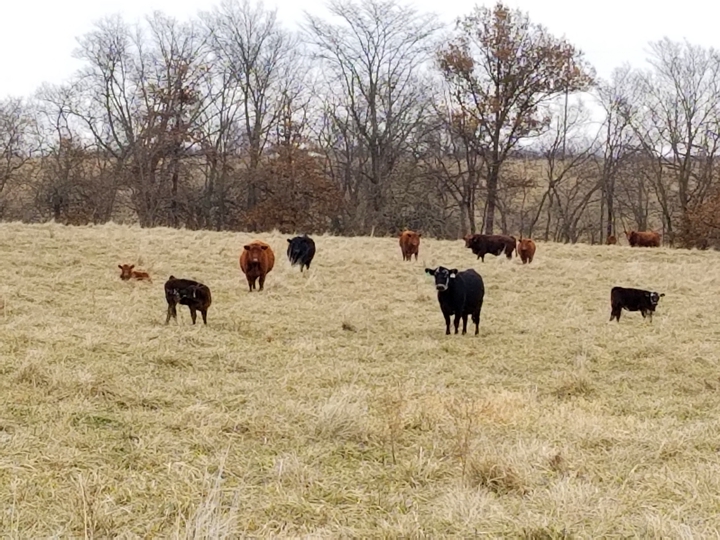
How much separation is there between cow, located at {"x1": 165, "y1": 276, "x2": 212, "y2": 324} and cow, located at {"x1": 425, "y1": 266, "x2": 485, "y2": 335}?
3398 millimetres

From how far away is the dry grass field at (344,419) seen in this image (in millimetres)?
3566

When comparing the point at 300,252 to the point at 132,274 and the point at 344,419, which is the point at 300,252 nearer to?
the point at 132,274

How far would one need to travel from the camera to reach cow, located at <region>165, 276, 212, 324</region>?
936 centimetres

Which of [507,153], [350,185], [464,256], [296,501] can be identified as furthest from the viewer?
[350,185]

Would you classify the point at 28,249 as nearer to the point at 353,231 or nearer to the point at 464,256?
the point at 464,256

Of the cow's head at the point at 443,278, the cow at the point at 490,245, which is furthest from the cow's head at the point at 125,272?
the cow at the point at 490,245

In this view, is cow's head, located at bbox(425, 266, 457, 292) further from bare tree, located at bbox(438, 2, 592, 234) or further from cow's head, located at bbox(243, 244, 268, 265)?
bare tree, located at bbox(438, 2, 592, 234)

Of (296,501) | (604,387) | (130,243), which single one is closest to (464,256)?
(130,243)

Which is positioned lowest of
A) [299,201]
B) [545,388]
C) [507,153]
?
[545,388]

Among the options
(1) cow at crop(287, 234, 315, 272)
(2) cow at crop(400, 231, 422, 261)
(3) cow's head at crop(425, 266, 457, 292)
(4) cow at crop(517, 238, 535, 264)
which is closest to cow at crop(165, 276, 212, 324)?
(3) cow's head at crop(425, 266, 457, 292)

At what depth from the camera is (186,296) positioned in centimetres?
938

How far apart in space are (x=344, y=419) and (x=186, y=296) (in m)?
4.93

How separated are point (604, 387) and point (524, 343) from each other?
7.27 feet

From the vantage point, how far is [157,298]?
1135 cm
